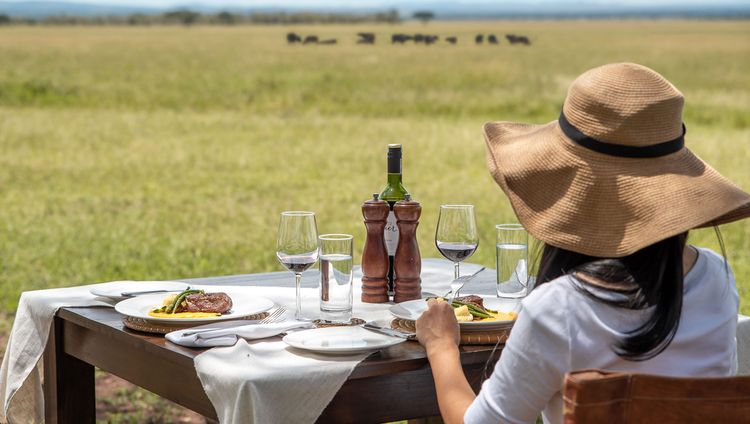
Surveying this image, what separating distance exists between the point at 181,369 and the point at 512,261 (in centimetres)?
113

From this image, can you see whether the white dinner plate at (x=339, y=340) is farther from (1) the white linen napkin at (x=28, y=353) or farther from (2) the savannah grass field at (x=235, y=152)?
(2) the savannah grass field at (x=235, y=152)

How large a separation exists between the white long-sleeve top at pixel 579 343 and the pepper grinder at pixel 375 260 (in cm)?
112

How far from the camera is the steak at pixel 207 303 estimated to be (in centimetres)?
310

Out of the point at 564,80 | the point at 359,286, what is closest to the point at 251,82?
the point at 564,80

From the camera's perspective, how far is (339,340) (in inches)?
108

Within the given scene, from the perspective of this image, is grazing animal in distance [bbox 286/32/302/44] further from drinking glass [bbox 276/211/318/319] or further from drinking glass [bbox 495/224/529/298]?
drinking glass [bbox 276/211/318/319]

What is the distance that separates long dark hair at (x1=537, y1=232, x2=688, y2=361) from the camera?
84.1 inches

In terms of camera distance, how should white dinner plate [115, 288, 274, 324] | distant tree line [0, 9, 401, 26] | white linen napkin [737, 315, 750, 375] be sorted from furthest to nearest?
distant tree line [0, 9, 401, 26] < white linen napkin [737, 315, 750, 375] < white dinner plate [115, 288, 274, 324]

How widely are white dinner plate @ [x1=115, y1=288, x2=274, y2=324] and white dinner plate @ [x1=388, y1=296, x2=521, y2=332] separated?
36 cm

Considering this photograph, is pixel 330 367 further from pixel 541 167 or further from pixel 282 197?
pixel 282 197

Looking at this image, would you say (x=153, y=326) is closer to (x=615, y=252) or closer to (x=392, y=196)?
(x=392, y=196)

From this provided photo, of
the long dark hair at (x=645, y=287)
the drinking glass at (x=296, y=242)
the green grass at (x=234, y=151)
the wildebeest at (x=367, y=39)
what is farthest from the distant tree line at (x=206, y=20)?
the long dark hair at (x=645, y=287)

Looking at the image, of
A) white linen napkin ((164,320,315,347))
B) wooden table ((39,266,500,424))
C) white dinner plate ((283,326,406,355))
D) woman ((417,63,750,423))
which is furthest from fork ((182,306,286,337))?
woman ((417,63,750,423))

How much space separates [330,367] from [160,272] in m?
6.29
